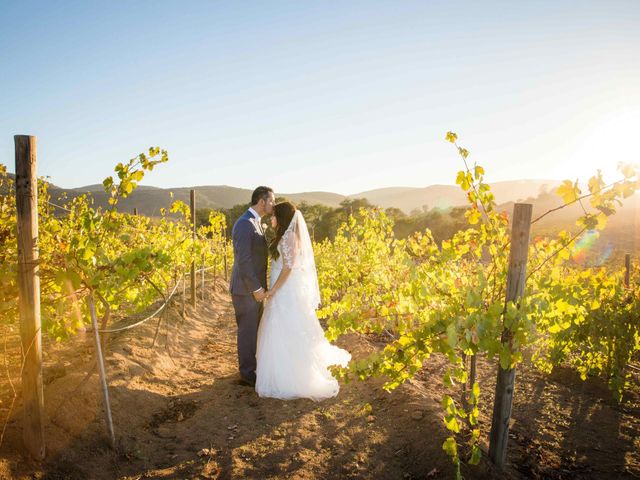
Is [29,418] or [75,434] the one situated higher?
[29,418]

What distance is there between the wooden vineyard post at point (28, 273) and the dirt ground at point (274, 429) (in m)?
0.51

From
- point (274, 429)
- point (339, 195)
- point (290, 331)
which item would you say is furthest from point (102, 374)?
point (339, 195)

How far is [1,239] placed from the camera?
120 inches

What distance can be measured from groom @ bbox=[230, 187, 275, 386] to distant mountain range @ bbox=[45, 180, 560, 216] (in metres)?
76.5

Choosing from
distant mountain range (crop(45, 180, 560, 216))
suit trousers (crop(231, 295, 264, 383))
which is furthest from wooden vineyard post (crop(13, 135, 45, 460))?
distant mountain range (crop(45, 180, 560, 216))

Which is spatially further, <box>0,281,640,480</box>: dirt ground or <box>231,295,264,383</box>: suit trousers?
<box>231,295,264,383</box>: suit trousers

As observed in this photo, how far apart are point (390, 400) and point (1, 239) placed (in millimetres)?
3980

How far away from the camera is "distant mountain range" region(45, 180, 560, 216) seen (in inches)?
3273

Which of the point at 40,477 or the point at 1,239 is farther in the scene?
the point at 1,239

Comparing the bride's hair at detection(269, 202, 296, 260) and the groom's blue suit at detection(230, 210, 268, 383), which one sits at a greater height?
the bride's hair at detection(269, 202, 296, 260)

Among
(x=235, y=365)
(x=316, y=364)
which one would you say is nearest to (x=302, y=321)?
(x=316, y=364)

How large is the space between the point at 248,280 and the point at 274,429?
155 centimetres

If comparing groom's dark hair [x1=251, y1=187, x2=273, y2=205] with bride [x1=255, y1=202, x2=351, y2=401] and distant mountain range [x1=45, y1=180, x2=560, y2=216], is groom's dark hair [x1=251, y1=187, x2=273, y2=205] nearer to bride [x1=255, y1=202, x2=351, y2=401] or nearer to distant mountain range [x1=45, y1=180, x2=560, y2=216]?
bride [x1=255, y1=202, x2=351, y2=401]

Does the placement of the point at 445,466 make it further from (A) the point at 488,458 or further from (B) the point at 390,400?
(B) the point at 390,400
